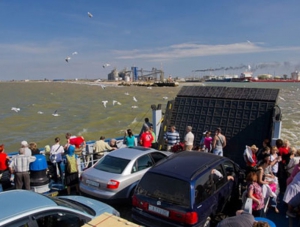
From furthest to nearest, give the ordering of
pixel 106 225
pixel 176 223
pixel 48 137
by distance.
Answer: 1. pixel 48 137
2. pixel 176 223
3. pixel 106 225

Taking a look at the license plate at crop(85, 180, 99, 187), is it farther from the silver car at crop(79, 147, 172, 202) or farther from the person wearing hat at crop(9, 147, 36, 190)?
the person wearing hat at crop(9, 147, 36, 190)

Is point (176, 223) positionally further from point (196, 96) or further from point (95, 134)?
point (95, 134)

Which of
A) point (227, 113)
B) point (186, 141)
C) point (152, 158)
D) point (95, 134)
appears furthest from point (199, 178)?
point (95, 134)

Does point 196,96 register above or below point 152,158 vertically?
above

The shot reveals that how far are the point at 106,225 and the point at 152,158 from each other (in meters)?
4.25

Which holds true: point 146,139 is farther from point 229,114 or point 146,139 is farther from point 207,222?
point 207,222

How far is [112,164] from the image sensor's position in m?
7.08

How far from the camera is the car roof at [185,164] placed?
5223mm

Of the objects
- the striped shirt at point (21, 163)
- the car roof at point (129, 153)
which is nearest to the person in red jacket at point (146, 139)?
the car roof at point (129, 153)

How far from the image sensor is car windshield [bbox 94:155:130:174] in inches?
273

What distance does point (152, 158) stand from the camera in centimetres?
759

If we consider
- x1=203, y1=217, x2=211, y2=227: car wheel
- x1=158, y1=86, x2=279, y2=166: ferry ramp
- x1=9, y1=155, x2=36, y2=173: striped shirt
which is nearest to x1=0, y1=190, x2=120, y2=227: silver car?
Result: x1=203, y1=217, x2=211, y2=227: car wheel

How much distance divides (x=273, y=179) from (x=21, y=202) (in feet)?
17.2

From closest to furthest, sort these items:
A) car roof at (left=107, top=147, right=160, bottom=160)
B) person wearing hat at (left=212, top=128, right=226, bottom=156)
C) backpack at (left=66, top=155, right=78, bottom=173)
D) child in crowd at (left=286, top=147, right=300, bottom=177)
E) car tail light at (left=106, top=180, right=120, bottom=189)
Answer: car tail light at (left=106, top=180, right=120, bottom=189) < child in crowd at (left=286, top=147, right=300, bottom=177) < car roof at (left=107, top=147, right=160, bottom=160) < backpack at (left=66, top=155, right=78, bottom=173) < person wearing hat at (left=212, top=128, right=226, bottom=156)
